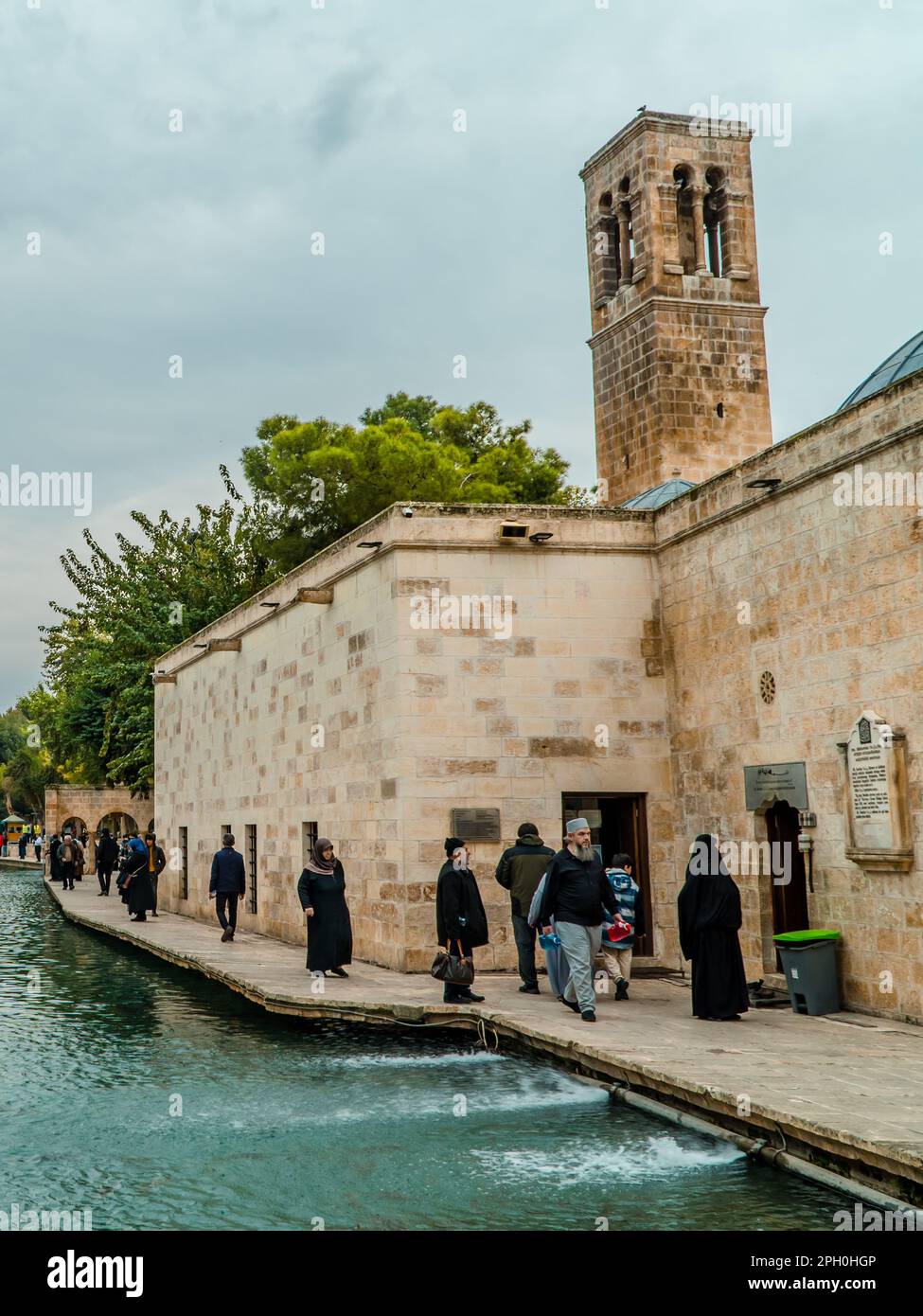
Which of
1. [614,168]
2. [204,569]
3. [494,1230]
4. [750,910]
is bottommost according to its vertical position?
[494,1230]

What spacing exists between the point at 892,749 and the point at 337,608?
24.7 feet

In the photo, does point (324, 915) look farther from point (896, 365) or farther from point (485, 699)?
point (896, 365)

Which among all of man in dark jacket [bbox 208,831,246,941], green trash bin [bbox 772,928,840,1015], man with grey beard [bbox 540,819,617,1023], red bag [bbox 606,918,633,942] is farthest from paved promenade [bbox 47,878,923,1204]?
man in dark jacket [bbox 208,831,246,941]

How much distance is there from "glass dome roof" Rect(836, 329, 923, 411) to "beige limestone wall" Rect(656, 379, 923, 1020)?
1805mm

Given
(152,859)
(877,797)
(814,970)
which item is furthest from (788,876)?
(152,859)

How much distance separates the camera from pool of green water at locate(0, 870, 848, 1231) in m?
5.96

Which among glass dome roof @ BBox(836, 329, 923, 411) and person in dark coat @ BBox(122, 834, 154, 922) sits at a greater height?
glass dome roof @ BBox(836, 329, 923, 411)

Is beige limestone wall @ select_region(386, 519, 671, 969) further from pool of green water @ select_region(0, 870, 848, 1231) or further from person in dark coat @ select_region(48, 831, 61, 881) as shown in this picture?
person in dark coat @ select_region(48, 831, 61, 881)

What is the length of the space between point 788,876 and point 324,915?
4.41m

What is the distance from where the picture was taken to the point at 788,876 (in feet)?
37.6

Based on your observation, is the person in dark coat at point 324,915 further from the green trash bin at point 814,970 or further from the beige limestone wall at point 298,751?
the green trash bin at point 814,970

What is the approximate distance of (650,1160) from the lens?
662 cm

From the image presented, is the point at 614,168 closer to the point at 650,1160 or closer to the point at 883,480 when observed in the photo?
the point at 883,480

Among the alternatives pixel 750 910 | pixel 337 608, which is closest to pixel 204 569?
pixel 337 608
